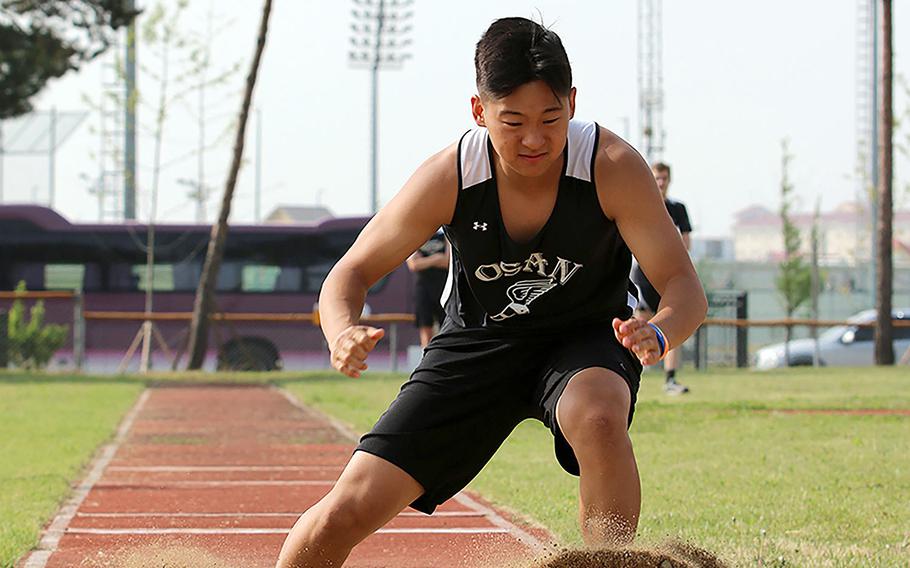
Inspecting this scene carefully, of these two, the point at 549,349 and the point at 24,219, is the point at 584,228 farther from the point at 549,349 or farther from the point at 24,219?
the point at 24,219

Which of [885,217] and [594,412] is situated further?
[885,217]

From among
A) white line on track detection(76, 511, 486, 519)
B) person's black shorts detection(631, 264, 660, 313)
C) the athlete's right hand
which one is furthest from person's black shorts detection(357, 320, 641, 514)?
person's black shorts detection(631, 264, 660, 313)

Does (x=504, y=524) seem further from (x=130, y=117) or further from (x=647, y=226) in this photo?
(x=130, y=117)

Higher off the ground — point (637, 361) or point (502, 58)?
point (502, 58)

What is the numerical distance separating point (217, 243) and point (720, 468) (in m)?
18.6

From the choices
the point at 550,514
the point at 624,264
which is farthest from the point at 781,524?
the point at 624,264

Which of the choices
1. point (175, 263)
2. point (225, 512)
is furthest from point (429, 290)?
point (175, 263)

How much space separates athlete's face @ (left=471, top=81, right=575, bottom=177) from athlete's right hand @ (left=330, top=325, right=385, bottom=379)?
70cm

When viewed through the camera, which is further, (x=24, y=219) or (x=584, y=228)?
(x=24, y=219)

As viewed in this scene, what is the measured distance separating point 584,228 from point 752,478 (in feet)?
14.9

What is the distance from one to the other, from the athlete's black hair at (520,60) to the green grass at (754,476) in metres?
1.61

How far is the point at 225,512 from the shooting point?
7957mm

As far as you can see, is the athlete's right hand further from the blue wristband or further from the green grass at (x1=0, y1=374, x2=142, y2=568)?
the green grass at (x1=0, y1=374, x2=142, y2=568)

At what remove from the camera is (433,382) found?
188 inches
